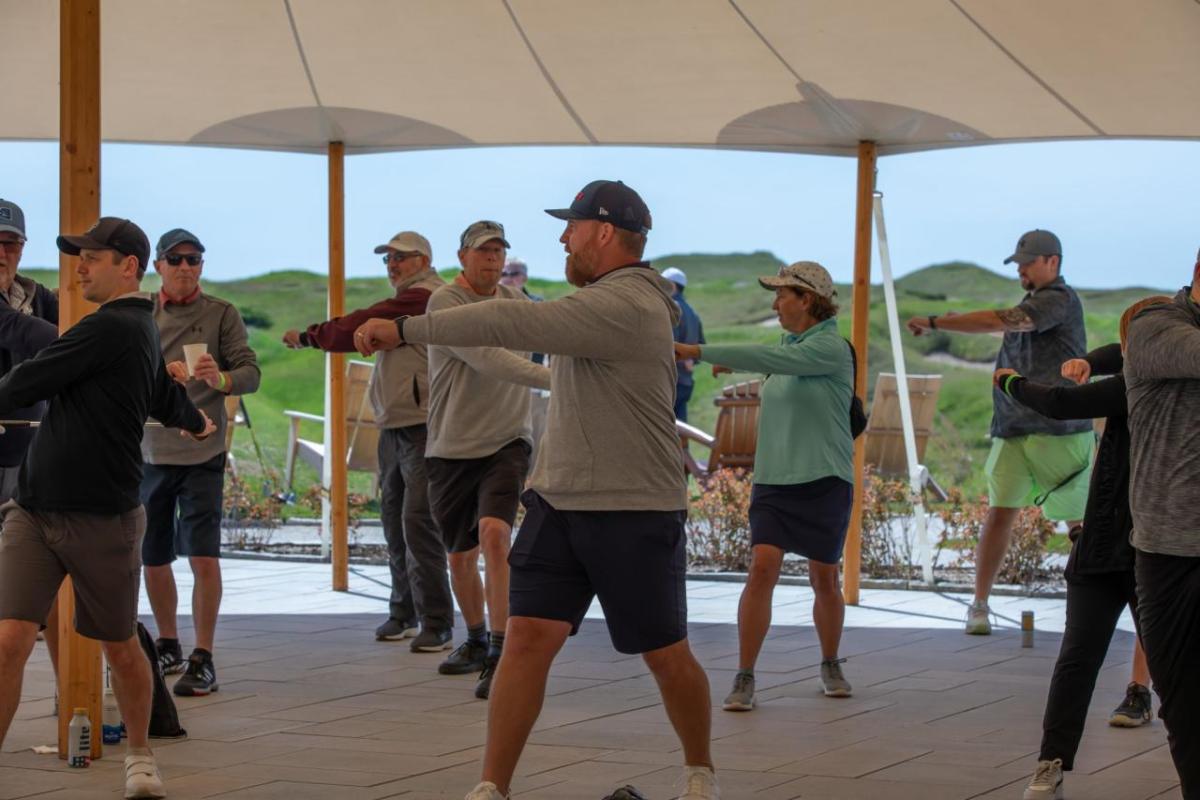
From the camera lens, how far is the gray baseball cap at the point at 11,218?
5824 mm

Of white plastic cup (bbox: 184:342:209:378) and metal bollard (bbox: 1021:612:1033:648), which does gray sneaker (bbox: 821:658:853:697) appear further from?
white plastic cup (bbox: 184:342:209:378)

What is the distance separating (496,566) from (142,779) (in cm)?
210

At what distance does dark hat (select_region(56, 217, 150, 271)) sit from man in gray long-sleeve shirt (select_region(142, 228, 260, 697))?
5.07 feet

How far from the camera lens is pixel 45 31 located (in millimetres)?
8406

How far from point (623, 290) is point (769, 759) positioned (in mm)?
1789

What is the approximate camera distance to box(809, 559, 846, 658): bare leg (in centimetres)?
616

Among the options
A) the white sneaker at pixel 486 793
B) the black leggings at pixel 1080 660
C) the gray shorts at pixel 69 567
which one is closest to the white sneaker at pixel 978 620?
the black leggings at pixel 1080 660

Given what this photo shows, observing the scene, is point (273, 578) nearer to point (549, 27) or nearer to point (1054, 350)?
point (549, 27)

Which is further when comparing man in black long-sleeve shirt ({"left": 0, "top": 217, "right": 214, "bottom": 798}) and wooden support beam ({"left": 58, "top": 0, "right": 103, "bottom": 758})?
wooden support beam ({"left": 58, "top": 0, "right": 103, "bottom": 758})

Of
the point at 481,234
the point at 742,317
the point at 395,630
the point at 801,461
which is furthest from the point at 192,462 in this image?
the point at 742,317

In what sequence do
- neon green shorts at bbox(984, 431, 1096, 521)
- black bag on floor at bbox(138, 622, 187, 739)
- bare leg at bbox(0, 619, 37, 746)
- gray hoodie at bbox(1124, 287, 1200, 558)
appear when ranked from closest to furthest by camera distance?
gray hoodie at bbox(1124, 287, 1200, 558) → bare leg at bbox(0, 619, 37, 746) → black bag on floor at bbox(138, 622, 187, 739) → neon green shorts at bbox(984, 431, 1096, 521)

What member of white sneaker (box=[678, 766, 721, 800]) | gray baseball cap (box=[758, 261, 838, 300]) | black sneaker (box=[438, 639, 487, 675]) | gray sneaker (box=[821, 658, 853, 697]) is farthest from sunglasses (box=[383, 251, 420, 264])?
white sneaker (box=[678, 766, 721, 800])

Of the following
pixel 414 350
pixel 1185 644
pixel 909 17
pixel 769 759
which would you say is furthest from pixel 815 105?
pixel 1185 644

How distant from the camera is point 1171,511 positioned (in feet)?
13.0
